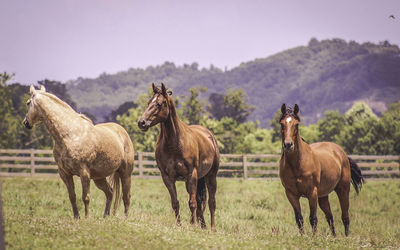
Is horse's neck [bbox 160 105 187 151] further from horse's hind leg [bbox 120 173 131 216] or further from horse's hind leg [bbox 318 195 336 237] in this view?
horse's hind leg [bbox 318 195 336 237]

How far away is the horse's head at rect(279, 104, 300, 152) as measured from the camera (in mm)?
7888

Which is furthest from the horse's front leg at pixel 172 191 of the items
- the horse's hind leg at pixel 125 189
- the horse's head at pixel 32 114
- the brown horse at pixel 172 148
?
the horse's head at pixel 32 114

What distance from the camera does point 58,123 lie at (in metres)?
7.80

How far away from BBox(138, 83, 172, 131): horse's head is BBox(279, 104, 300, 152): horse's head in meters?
2.31

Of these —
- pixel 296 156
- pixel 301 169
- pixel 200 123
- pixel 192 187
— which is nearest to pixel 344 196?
pixel 301 169

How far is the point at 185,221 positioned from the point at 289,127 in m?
3.43

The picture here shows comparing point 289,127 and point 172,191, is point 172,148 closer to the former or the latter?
point 172,191

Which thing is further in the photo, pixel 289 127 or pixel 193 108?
pixel 193 108

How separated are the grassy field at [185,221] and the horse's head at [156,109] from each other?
6.21 ft

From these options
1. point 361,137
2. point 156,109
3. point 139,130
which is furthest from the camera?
point 361,137

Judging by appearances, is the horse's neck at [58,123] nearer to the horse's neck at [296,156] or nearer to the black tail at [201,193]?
the black tail at [201,193]

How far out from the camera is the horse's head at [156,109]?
26.6 feet

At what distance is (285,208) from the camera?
53.5ft

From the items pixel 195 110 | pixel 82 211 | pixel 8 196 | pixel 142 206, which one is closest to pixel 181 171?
pixel 82 211
